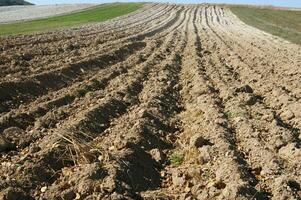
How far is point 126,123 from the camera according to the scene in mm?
9164

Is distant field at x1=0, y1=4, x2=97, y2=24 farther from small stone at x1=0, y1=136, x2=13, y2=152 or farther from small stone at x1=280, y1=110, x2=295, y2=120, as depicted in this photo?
small stone at x1=0, y1=136, x2=13, y2=152

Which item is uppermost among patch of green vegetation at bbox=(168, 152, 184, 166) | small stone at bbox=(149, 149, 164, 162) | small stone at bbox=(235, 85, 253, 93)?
small stone at bbox=(149, 149, 164, 162)

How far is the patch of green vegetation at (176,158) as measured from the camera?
7623 millimetres

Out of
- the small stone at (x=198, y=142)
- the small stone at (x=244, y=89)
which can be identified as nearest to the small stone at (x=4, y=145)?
the small stone at (x=198, y=142)

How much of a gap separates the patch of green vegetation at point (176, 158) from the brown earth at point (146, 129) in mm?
14

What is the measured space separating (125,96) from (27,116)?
A: 8.01 feet

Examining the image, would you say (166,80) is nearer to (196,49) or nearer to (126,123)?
(126,123)

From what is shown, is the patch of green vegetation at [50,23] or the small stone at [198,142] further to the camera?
the patch of green vegetation at [50,23]

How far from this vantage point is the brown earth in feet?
21.5

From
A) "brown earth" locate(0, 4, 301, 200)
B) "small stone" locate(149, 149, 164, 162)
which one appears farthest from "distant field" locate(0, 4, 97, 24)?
"small stone" locate(149, 149, 164, 162)

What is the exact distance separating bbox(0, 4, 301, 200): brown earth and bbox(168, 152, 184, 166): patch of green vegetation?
14 mm

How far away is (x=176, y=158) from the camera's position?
306 inches

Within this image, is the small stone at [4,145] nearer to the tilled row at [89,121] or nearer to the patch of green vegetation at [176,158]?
the tilled row at [89,121]

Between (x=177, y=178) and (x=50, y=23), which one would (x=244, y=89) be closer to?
→ (x=177, y=178)
